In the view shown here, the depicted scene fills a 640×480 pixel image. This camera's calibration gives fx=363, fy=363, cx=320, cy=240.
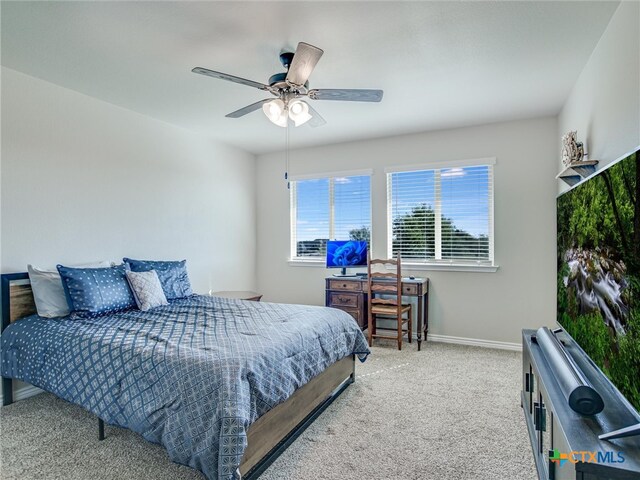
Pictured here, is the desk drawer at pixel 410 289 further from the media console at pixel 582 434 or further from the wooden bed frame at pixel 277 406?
the media console at pixel 582 434

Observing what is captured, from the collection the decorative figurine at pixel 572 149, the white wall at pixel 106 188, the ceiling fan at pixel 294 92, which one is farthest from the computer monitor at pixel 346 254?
the decorative figurine at pixel 572 149

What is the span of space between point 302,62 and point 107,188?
8.12 feet

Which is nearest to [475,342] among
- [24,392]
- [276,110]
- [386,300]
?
[386,300]

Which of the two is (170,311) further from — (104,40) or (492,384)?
(492,384)

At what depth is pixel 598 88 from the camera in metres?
2.45

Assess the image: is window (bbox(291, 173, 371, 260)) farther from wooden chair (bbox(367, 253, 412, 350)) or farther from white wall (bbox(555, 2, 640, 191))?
white wall (bbox(555, 2, 640, 191))

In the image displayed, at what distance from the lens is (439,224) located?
4449 millimetres

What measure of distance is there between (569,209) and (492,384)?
1.71 metres

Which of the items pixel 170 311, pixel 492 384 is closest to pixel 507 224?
pixel 492 384

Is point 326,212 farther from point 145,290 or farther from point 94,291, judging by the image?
point 94,291

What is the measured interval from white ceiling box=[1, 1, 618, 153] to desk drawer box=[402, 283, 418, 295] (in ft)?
6.29

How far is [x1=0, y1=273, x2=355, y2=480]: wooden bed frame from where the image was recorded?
1.89 metres

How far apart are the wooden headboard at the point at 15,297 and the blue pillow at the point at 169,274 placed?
0.78 metres

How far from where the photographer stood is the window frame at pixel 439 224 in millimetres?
4180
